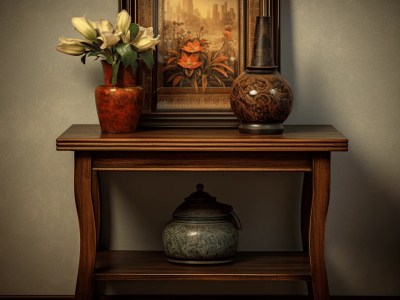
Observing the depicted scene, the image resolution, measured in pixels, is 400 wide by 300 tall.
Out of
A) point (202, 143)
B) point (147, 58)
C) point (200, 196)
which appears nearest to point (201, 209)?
point (200, 196)

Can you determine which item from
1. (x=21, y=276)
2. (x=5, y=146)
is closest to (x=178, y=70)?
(x=5, y=146)

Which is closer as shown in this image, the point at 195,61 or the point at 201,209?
the point at 201,209

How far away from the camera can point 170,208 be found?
3307mm

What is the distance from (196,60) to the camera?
3.17 m

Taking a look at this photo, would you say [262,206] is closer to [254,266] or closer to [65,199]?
[254,266]

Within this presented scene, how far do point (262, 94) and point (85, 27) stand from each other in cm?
68

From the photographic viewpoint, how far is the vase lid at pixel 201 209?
117 inches

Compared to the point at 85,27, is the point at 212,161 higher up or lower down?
lower down

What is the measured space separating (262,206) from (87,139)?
2.95 ft

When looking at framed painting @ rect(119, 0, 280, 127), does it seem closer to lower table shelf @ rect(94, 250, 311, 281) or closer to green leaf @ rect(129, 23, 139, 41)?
green leaf @ rect(129, 23, 139, 41)

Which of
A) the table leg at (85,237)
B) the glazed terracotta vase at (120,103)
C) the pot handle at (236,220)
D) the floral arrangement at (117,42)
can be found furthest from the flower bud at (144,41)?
the pot handle at (236,220)

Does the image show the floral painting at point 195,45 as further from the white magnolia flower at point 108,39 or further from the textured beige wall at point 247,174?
the white magnolia flower at point 108,39

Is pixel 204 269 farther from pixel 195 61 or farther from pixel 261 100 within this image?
pixel 195 61

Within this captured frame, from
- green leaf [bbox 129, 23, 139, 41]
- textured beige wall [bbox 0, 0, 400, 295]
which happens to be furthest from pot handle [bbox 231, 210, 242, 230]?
green leaf [bbox 129, 23, 139, 41]
